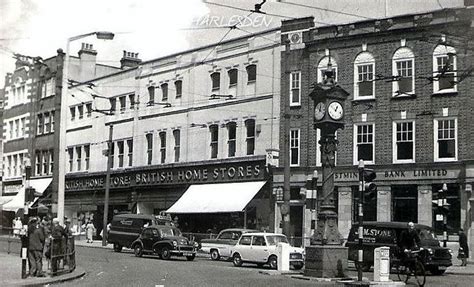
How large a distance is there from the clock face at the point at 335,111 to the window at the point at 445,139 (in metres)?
10.8

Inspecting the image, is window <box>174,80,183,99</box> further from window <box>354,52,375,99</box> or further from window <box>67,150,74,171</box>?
window <box>354,52,375,99</box>

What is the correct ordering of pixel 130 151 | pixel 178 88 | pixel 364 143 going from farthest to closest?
pixel 130 151 < pixel 178 88 < pixel 364 143

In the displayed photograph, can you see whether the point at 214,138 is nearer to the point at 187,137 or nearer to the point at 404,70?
Answer: the point at 187,137

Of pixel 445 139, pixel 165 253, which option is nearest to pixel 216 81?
pixel 165 253

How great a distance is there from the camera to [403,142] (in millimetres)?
34094

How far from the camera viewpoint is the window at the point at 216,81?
4334cm

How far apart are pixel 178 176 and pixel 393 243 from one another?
785 inches

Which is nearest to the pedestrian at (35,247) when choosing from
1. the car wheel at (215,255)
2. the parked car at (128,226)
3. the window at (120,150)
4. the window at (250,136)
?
the car wheel at (215,255)

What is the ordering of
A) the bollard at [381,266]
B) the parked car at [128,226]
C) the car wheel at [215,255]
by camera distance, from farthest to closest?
the parked car at [128,226], the car wheel at [215,255], the bollard at [381,266]

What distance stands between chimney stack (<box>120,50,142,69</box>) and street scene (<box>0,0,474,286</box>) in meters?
2.47

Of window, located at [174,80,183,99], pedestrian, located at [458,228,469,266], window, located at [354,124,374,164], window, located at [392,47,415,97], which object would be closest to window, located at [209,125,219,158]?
window, located at [174,80,183,99]

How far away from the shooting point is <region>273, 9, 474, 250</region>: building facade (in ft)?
106

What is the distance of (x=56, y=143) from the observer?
1865 inches

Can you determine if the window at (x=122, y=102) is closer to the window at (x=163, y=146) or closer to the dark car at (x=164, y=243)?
the window at (x=163, y=146)
